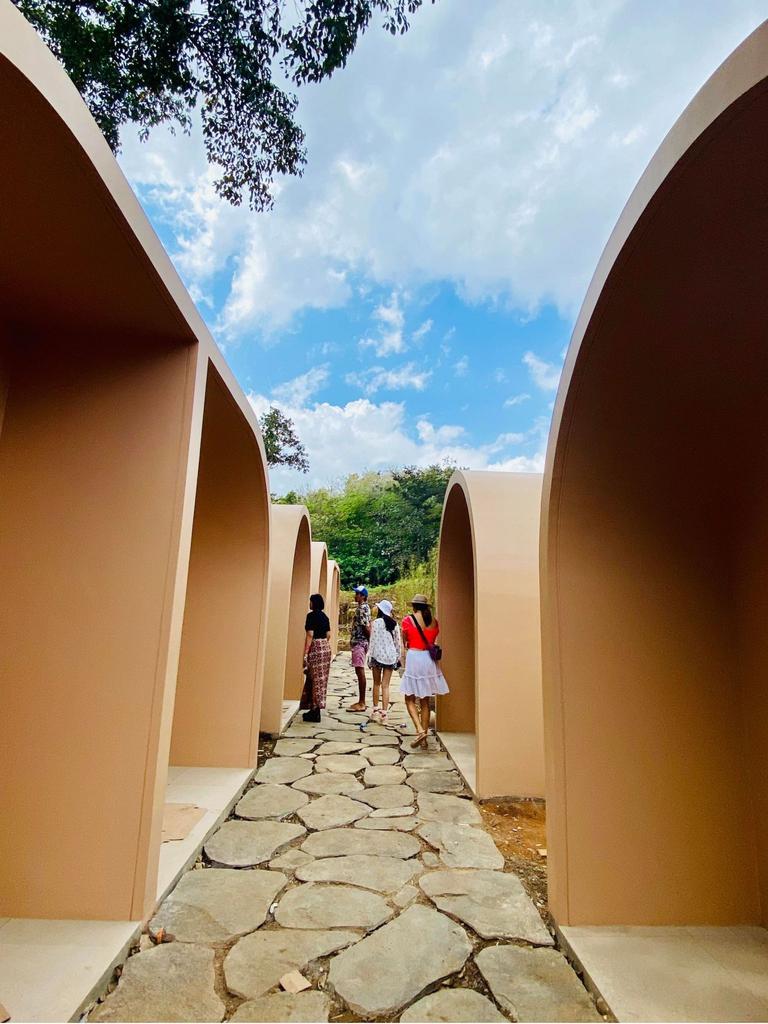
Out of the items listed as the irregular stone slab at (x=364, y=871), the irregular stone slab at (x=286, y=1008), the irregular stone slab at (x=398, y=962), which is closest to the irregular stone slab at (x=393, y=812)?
the irregular stone slab at (x=364, y=871)

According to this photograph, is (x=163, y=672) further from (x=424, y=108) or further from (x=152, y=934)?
(x=424, y=108)

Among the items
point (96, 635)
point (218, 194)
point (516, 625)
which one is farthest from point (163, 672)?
point (218, 194)

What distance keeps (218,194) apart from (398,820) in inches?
278

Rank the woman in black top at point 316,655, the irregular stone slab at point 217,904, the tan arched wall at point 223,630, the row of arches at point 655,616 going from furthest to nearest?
1. the woman in black top at point 316,655
2. the tan arched wall at point 223,630
3. the irregular stone slab at point 217,904
4. the row of arches at point 655,616

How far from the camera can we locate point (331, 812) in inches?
154

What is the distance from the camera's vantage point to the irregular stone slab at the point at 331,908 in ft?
8.15

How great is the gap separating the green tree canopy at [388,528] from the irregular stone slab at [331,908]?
756 inches

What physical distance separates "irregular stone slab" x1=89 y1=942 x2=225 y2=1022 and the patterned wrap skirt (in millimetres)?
4205

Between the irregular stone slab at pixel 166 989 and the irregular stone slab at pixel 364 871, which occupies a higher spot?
the irregular stone slab at pixel 166 989

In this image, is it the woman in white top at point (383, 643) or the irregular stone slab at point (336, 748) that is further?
the woman in white top at point (383, 643)

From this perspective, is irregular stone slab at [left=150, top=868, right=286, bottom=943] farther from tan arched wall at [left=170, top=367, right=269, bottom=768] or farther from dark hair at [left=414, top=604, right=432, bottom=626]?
dark hair at [left=414, top=604, right=432, bottom=626]

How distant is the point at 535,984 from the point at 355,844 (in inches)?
60.8

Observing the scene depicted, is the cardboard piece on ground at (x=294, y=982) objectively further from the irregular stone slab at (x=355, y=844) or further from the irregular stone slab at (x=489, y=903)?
the irregular stone slab at (x=355, y=844)

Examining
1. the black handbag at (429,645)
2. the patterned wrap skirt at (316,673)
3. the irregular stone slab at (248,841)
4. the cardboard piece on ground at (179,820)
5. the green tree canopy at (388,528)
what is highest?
the green tree canopy at (388,528)
